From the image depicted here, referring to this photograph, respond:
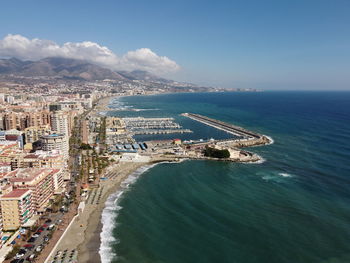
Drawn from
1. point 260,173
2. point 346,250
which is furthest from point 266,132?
point 346,250

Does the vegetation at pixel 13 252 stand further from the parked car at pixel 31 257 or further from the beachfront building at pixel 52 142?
the beachfront building at pixel 52 142

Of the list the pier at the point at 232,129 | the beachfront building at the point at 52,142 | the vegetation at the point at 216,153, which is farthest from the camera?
the pier at the point at 232,129

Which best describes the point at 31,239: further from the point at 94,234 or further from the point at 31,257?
the point at 94,234

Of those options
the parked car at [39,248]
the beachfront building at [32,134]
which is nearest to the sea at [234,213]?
the parked car at [39,248]

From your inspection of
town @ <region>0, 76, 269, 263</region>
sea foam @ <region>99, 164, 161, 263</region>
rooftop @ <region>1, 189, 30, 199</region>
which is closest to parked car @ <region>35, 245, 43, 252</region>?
town @ <region>0, 76, 269, 263</region>

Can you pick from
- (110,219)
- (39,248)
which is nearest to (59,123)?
(110,219)

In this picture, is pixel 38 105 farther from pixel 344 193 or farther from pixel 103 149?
→ pixel 344 193
